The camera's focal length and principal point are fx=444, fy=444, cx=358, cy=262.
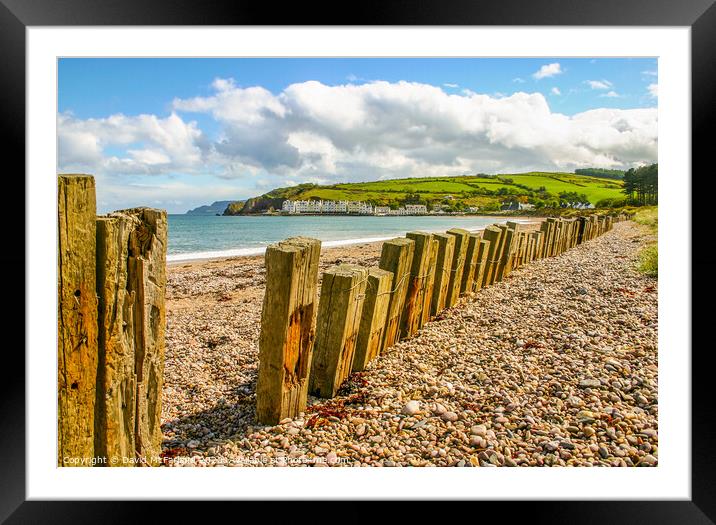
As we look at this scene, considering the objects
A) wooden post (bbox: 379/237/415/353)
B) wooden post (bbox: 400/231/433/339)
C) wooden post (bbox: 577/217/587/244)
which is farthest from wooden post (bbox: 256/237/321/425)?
wooden post (bbox: 577/217/587/244)

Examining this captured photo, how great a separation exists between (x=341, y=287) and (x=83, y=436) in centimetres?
165

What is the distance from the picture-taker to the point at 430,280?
14.2 feet

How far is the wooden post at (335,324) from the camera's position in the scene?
120 inches

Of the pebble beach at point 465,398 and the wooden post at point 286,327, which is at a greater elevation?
the wooden post at point 286,327

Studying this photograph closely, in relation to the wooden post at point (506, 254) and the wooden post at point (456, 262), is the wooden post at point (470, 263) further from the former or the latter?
the wooden post at point (506, 254)

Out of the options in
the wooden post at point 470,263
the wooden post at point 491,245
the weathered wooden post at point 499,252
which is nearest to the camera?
the wooden post at point 470,263

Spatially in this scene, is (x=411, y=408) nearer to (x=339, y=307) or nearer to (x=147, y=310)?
(x=339, y=307)

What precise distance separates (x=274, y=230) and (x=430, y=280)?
1476 cm

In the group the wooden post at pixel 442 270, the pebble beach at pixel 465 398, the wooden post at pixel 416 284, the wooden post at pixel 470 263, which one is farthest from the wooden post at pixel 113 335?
the wooden post at pixel 470 263

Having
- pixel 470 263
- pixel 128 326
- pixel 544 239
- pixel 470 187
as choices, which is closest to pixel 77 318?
pixel 128 326
